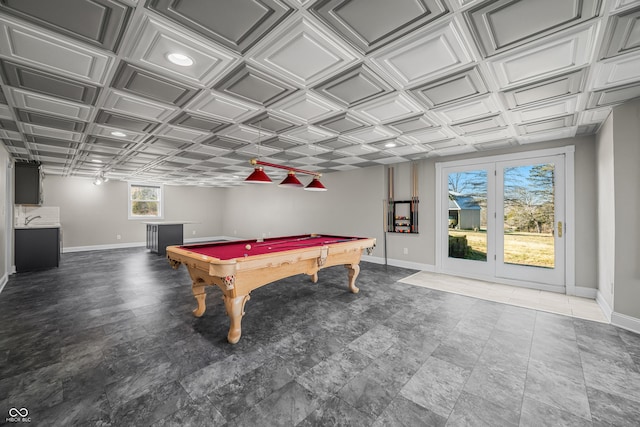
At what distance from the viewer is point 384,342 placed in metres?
2.43

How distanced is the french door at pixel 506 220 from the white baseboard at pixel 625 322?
1.34 meters

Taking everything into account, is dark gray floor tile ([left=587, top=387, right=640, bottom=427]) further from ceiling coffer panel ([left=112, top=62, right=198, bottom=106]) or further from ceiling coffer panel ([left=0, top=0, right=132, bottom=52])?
ceiling coffer panel ([left=112, top=62, right=198, bottom=106])

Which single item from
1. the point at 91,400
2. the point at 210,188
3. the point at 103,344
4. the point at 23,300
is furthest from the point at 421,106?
the point at 210,188

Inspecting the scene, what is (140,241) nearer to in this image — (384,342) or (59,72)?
(59,72)

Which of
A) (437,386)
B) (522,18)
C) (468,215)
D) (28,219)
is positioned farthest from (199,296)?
(28,219)

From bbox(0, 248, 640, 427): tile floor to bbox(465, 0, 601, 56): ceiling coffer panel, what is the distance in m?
2.43

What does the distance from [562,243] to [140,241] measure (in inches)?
453

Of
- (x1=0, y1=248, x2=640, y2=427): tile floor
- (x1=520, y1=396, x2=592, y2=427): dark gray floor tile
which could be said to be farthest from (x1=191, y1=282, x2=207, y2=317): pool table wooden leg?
(x1=520, y1=396, x2=592, y2=427): dark gray floor tile

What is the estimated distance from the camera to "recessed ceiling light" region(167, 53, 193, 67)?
1.91 meters

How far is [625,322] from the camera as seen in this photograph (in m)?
2.74

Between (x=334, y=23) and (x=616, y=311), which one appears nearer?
(x=334, y=23)

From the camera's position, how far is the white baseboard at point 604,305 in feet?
9.79

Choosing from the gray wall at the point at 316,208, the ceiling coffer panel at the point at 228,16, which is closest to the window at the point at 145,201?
the gray wall at the point at 316,208

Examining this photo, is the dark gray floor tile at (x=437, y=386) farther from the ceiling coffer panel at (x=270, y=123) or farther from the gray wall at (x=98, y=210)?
the gray wall at (x=98, y=210)
